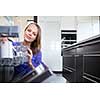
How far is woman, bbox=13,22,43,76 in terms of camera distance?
2.20 metres

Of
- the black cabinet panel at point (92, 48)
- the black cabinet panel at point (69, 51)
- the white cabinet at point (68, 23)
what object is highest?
the white cabinet at point (68, 23)

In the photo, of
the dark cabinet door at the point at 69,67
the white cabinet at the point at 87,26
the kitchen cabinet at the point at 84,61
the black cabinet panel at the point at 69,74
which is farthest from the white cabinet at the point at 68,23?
the black cabinet panel at the point at 69,74

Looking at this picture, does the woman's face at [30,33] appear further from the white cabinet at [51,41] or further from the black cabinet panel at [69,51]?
the black cabinet panel at [69,51]

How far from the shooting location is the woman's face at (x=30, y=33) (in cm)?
222

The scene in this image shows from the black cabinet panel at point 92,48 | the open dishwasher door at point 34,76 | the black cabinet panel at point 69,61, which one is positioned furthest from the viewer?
the black cabinet panel at point 69,61

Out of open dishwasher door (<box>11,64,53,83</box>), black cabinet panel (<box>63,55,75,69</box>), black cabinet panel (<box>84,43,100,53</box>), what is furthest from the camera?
black cabinet panel (<box>63,55,75,69</box>)

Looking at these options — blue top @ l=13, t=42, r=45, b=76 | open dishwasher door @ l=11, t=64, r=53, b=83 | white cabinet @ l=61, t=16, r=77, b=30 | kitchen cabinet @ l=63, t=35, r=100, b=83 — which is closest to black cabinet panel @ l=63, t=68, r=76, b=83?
kitchen cabinet @ l=63, t=35, r=100, b=83

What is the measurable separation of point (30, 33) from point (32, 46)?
14 centimetres

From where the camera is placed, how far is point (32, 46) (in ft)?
7.30

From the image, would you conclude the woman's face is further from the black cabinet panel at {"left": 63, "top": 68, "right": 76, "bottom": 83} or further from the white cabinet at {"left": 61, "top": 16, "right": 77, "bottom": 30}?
the black cabinet panel at {"left": 63, "top": 68, "right": 76, "bottom": 83}

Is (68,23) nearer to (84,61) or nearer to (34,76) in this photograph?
(84,61)
